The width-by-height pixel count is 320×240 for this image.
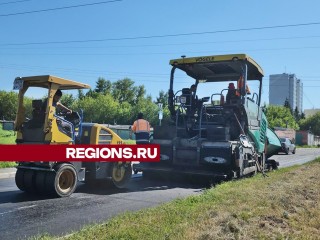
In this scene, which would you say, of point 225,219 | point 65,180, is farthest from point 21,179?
point 225,219

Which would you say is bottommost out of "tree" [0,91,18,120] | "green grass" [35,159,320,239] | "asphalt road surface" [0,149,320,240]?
"asphalt road surface" [0,149,320,240]

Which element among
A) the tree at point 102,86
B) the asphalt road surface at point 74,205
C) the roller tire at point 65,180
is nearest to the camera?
the asphalt road surface at point 74,205

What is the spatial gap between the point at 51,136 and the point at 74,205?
1.57 meters

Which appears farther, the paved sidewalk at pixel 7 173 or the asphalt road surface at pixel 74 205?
the paved sidewalk at pixel 7 173

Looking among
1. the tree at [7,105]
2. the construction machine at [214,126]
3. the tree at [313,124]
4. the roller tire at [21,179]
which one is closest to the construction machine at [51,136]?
the roller tire at [21,179]

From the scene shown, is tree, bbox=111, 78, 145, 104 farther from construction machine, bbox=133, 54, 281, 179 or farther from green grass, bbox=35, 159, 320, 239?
green grass, bbox=35, 159, 320, 239

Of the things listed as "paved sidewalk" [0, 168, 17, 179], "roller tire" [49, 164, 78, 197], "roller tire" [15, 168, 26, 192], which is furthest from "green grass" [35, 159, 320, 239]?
"paved sidewalk" [0, 168, 17, 179]

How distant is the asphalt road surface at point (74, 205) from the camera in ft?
19.5

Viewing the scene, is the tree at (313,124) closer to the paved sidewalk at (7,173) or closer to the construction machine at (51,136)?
the paved sidewalk at (7,173)

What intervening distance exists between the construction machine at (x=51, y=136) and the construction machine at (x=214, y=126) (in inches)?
95.4

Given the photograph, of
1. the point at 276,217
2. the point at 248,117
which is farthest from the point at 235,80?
the point at 276,217

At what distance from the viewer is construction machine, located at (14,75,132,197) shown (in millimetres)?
8250

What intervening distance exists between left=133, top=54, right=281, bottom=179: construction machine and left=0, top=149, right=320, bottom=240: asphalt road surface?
716 millimetres

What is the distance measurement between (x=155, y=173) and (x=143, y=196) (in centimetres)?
231
